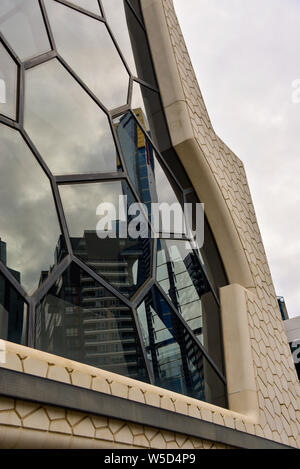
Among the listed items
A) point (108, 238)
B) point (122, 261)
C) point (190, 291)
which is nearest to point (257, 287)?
point (190, 291)

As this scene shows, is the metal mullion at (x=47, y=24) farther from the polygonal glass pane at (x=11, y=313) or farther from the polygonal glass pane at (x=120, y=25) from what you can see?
the polygonal glass pane at (x=11, y=313)

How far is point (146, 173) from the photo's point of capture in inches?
260

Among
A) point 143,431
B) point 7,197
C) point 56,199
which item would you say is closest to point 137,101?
point 56,199

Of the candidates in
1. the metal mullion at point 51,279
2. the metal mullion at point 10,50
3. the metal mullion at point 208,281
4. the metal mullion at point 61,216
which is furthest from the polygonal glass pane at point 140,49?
the metal mullion at point 51,279

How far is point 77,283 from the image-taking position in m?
4.77

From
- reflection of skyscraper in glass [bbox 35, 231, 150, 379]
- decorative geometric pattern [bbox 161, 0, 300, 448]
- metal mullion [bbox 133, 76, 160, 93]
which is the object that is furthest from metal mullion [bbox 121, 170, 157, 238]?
metal mullion [bbox 133, 76, 160, 93]

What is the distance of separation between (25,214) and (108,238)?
117 cm

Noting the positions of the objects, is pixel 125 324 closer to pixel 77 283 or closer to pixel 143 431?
pixel 77 283

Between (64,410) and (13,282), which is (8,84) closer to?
(13,282)

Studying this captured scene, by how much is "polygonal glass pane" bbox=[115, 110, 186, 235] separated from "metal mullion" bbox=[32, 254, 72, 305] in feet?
5.93

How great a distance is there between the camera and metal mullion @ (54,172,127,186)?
5112mm

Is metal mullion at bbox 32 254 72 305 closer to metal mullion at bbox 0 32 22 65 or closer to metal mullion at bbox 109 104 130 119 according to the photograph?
metal mullion at bbox 0 32 22 65

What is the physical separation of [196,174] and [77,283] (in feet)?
10.8

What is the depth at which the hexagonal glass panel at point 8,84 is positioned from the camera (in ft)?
15.6
